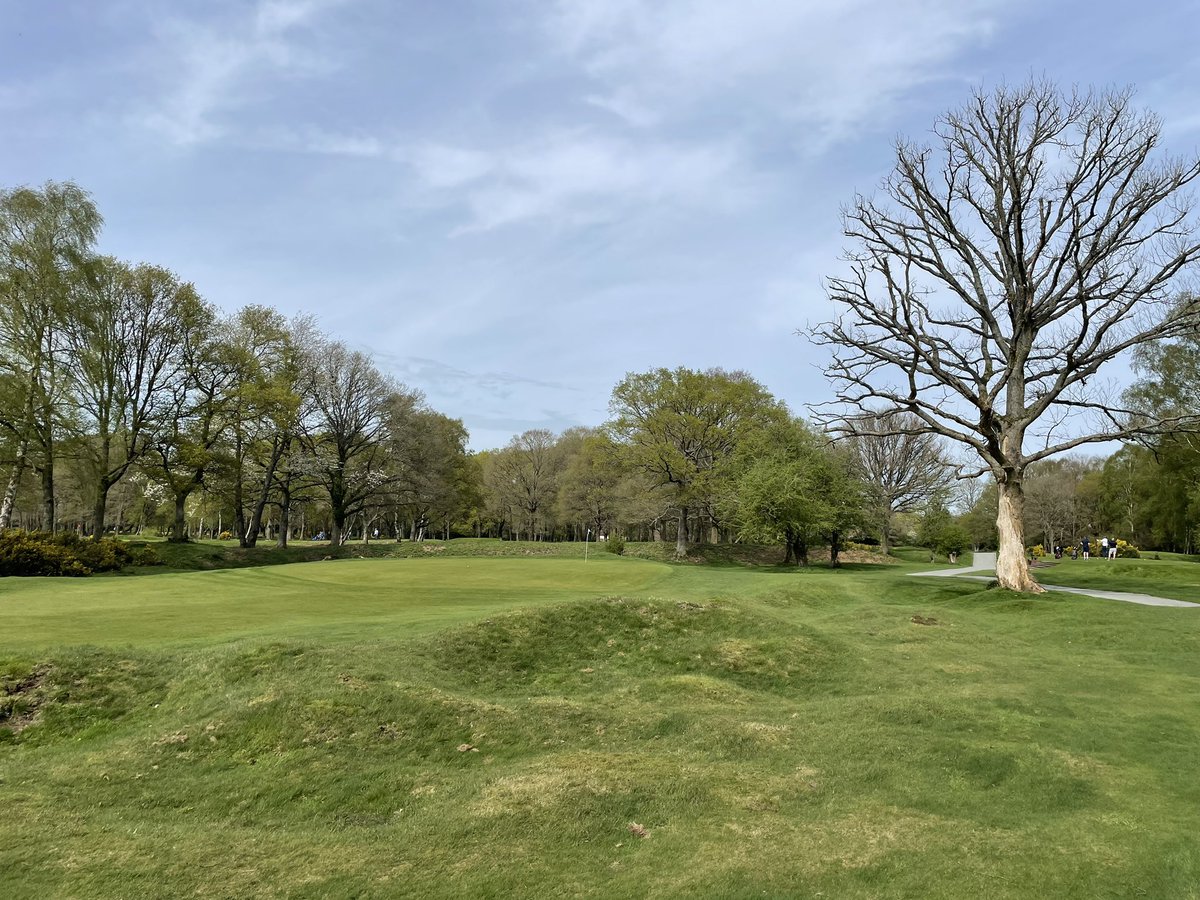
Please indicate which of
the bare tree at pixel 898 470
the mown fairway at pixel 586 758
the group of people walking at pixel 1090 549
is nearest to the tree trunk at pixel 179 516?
the mown fairway at pixel 586 758

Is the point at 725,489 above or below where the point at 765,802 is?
above

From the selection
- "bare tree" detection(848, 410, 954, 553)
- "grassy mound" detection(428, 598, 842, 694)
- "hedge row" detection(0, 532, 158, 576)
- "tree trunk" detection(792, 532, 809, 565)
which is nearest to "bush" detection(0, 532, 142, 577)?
"hedge row" detection(0, 532, 158, 576)

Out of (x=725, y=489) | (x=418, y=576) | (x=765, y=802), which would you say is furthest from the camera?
(x=725, y=489)

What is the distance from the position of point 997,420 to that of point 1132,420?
433 centimetres

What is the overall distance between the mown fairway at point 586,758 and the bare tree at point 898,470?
46848mm

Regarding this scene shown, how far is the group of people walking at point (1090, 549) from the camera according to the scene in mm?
45844

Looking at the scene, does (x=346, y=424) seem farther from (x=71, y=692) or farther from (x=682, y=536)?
(x=71, y=692)

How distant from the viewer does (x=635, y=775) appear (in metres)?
6.89

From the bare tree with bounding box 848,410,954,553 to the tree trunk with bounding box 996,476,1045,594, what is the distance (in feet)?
122

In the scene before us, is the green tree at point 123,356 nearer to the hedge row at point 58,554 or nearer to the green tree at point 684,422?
the hedge row at point 58,554

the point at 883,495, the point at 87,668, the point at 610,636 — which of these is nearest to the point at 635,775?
the point at 610,636

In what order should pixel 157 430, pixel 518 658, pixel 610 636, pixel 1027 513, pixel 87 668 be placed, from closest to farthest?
1. pixel 87 668
2. pixel 518 658
3. pixel 610 636
4. pixel 157 430
5. pixel 1027 513

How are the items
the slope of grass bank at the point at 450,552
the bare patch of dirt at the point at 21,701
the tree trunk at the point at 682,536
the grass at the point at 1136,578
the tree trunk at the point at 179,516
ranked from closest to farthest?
the bare patch of dirt at the point at 21,701
the grass at the point at 1136,578
the slope of grass bank at the point at 450,552
the tree trunk at the point at 179,516
the tree trunk at the point at 682,536

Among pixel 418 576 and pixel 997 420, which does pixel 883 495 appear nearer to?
pixel 997 420
